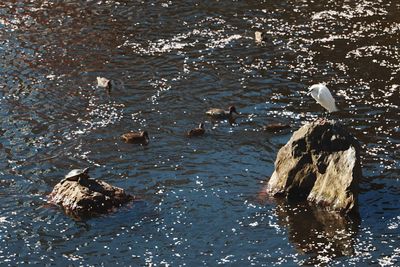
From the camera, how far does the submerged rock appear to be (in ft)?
71.5

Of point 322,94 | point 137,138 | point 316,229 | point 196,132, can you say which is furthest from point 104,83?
point 316,229

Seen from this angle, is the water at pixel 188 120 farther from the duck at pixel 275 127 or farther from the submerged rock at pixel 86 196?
the submerged rock at pixel 86 196

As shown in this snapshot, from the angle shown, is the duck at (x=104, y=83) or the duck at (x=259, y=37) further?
the duck at (x=259, y=37)

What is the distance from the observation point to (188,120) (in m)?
27.7

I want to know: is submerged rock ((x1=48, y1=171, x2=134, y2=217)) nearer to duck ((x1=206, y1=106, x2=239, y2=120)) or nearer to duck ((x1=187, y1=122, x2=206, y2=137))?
duck ((x1=187, y1=122, x2=206, y2=137))

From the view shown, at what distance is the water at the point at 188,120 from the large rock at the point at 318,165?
0.55 meters

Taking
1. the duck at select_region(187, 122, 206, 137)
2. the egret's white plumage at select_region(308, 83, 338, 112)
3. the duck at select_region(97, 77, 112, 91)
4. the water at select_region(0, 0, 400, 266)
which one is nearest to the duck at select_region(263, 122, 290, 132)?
the water at select_region(0, 0, 400, 266)

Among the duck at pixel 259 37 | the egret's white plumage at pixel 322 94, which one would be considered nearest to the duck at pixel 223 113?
the egret's white plumage at pixel 322 94

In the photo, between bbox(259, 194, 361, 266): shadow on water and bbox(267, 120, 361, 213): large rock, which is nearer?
bbox(259, 194, 361, 266): shadow on water

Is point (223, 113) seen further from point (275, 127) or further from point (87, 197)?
point (87, 197)

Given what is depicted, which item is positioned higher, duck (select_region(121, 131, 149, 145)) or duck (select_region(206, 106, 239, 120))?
duck (select_region(206, 106, 239, 120))

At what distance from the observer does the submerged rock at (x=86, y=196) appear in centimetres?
2180

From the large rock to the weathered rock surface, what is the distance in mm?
4195

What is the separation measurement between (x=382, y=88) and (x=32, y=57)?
14.0 metres
